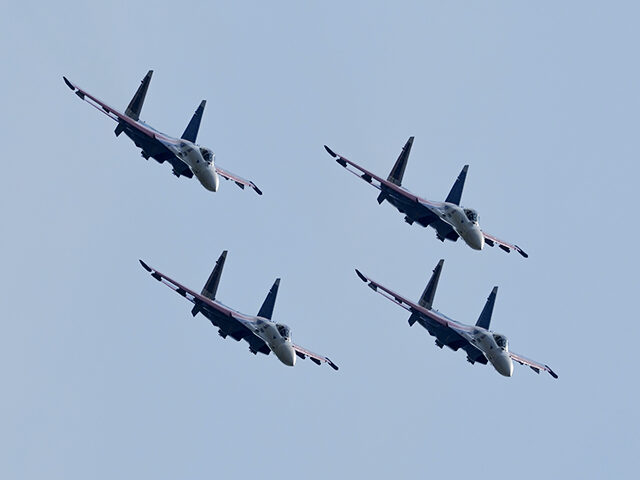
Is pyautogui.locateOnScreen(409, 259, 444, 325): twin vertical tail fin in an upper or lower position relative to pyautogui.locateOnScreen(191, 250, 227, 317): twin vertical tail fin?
upper

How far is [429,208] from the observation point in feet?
492

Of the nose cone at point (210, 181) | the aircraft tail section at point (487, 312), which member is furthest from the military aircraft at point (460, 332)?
the nose cone at point (210, 181)

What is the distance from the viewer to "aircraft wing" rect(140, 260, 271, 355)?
14588 centimetres

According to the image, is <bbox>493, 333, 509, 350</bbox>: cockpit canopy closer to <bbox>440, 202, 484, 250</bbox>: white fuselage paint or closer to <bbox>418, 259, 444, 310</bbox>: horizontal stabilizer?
<bbox>418, 259, 444, 310</bbox>: horizontal stabilizer

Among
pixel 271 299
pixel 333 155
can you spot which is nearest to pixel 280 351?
pixel 271 299

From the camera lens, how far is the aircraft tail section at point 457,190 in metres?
152

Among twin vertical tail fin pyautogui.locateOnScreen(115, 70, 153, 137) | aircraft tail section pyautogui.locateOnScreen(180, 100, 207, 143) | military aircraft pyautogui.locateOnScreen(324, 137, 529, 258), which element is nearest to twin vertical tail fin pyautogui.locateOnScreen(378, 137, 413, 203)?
military aircraft pyautogui.locateOnScreen(324, 137, 529, 258)

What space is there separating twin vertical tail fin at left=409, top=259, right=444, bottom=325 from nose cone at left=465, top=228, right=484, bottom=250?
12.5 feet

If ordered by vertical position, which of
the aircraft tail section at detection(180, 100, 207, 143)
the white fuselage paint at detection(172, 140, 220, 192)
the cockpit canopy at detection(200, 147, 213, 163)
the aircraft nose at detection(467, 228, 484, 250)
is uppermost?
the aircraft nose at detection(467, 228, 484, 250)

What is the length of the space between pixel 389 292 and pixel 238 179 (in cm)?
1734

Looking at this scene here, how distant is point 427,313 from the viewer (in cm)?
15000

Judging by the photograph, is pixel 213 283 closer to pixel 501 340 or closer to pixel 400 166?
pixel 400 166

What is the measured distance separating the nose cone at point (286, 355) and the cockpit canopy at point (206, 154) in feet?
52.6

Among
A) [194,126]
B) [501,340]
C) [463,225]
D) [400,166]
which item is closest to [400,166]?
[400,166]
